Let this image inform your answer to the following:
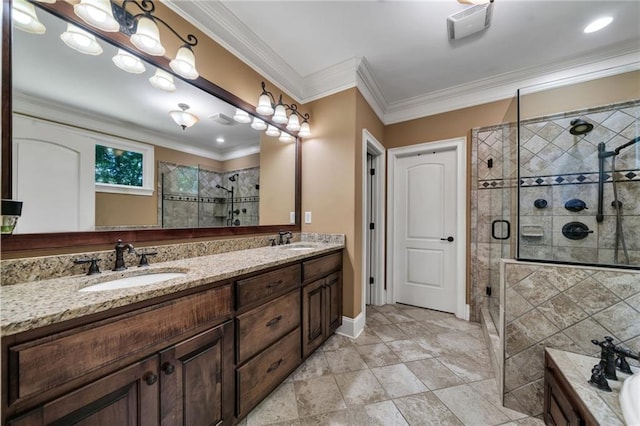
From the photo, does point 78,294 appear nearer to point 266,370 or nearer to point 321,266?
point 266,370

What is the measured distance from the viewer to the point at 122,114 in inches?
51.9

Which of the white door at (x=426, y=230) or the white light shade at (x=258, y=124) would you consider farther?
the white door at (x=426, y=230)

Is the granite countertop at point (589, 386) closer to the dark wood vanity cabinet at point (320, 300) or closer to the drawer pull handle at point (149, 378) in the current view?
the dark wood vanity cabinet at point (320, 300)

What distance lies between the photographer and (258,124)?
2111mm

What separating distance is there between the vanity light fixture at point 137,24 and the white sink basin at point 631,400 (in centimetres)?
263

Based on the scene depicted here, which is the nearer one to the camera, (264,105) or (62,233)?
→ (62,233)

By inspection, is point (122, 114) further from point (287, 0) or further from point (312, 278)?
point (312, 278)

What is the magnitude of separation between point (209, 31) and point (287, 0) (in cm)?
61

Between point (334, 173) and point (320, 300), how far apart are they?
4.05ft

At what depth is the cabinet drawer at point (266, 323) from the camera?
1.24 meters

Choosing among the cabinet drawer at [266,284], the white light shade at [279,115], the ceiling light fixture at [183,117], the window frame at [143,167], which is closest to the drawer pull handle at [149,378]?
the cabinet drawer at [266,284]

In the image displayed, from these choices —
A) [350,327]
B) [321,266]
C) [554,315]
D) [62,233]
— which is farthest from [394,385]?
[62,233]

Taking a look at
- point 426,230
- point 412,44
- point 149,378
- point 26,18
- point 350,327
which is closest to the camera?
point 149,378

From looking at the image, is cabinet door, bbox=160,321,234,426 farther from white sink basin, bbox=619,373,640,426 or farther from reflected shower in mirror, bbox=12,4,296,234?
white sink basin, bbox=619,373,640,426
